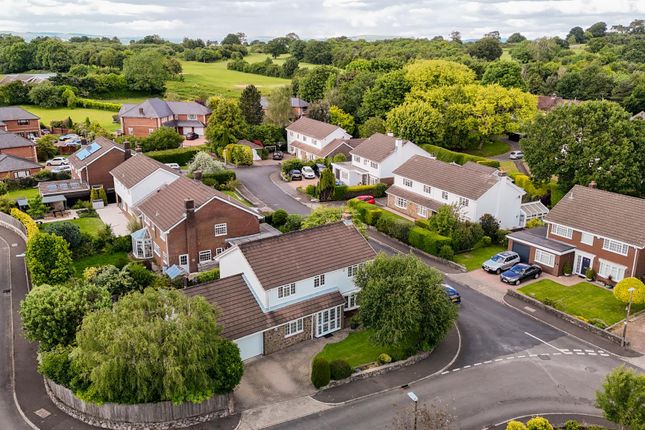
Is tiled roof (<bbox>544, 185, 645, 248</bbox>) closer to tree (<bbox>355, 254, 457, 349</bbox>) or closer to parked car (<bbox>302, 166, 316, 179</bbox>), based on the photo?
tree (<bbox>355, 254, 457, 349</bbox>)

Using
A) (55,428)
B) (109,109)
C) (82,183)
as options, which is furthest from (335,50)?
(55,428)

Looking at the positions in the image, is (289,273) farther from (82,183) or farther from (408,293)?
(82,183)

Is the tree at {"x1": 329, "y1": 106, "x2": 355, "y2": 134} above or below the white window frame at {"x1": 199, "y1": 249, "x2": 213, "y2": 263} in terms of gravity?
above

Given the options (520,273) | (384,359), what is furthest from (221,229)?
(520,273)

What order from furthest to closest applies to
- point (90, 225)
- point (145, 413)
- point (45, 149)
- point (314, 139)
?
point (45, 149) < point (314, 139) < point (90, 225) < point (145, 413)

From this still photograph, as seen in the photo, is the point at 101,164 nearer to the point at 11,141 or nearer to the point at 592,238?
the point at 11,141

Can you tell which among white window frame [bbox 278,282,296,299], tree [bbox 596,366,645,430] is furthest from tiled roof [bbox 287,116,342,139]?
tree [bbox 596,366,645,430]
